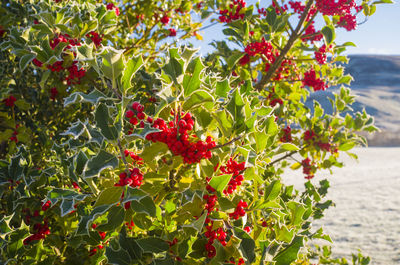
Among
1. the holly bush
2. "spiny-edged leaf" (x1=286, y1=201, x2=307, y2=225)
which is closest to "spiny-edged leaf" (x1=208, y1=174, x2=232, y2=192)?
the holly bush

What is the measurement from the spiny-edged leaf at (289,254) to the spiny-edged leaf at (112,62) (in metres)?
0.85

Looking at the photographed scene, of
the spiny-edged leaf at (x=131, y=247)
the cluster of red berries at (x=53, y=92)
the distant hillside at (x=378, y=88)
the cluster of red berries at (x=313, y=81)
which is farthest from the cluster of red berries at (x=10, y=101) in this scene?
the distant hillside at (x=378, y=88)

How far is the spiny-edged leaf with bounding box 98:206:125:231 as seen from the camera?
3.43ft

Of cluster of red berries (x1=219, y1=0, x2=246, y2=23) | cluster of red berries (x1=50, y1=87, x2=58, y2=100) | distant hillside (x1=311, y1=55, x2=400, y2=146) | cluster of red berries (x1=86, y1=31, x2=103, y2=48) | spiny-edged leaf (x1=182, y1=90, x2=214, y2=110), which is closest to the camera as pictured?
spiny-edged leaf (x1=182, y1=90, x2=214, y2=110)

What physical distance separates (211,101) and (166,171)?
0.32m

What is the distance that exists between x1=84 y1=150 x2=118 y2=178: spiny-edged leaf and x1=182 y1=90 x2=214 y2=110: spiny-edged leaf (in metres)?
0.30

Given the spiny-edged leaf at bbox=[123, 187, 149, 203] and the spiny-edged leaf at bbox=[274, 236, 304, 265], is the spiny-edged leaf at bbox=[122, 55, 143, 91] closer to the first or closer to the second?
the spiny-edged leaf at bbox=[123, 187, 149, 203]

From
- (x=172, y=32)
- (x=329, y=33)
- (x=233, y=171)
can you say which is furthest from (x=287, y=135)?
(x=233, y=171)

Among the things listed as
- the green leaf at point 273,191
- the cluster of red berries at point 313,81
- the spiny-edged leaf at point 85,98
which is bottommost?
the cluster of red berries at point 313,81

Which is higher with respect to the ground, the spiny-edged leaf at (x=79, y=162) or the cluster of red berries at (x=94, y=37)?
the cluster of red berries at (x=94, y=37)

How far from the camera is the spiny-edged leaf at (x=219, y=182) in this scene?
988 mm

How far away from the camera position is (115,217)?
3.44 ft

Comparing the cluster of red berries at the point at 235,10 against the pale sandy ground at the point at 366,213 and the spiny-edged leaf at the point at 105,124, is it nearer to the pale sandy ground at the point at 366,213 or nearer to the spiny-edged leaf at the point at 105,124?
the spiny-edged leaf at the point at 105,124

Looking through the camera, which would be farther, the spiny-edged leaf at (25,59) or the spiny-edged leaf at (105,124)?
the spiny-edged leaf at (25,59)
